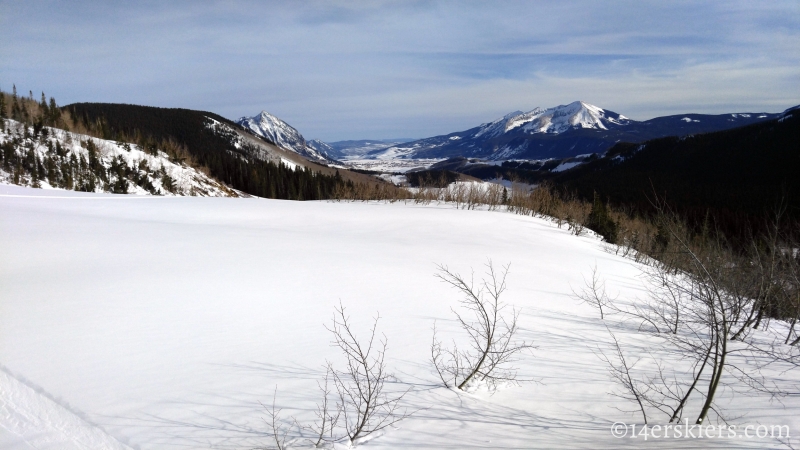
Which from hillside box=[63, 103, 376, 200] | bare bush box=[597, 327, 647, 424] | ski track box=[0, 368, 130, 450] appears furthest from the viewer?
hillside box=[63, 103, 376, 200]

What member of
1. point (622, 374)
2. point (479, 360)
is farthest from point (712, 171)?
point (479, 360)

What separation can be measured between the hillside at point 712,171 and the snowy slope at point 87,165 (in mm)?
61052

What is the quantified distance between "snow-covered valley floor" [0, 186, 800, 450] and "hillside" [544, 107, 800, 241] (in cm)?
6967

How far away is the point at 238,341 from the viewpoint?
5.01 meters

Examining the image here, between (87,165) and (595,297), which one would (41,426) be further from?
(87,165)

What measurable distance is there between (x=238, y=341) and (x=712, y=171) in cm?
12652

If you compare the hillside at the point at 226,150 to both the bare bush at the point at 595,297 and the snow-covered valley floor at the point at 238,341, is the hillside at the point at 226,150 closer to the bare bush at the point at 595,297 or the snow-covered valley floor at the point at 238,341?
the snow-covered valley floor at the point at 238,341

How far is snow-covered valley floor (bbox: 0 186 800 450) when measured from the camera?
3494 millimetres

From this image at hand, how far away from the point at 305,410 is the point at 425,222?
1280cm

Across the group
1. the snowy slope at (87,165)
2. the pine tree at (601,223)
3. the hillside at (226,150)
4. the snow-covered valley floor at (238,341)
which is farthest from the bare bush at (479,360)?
the hillside at (226,150)

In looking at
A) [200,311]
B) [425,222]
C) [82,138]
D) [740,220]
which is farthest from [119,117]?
[740,220]

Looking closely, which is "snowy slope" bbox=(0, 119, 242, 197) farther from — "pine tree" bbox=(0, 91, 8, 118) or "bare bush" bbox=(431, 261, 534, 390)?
"bare bush" bbox=(431, 261, 534, 390)

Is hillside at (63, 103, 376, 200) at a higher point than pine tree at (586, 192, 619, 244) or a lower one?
higher

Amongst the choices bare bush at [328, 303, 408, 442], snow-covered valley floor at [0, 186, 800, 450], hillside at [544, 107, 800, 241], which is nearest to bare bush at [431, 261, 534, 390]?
snow-covered valley floor at [0, 186, 800, 450]
